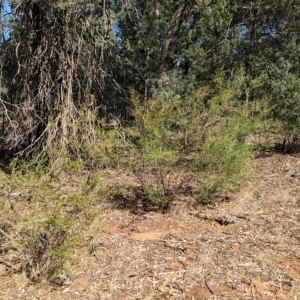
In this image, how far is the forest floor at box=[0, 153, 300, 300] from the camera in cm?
299

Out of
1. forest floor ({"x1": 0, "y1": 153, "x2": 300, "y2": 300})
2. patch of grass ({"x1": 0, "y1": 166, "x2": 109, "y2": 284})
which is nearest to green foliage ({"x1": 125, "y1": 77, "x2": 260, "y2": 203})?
forest floor ({"x1": 0, "y1": 153, "x2": 300, "y2": 300})

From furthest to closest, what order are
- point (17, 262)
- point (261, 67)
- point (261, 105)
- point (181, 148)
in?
point (261, 67), point (261, 105), point (181, 148), point (17, 262)

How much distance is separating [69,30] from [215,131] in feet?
8.95

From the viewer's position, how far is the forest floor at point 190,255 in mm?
2994

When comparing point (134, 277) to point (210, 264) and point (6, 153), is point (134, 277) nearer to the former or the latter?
point (210, 264)

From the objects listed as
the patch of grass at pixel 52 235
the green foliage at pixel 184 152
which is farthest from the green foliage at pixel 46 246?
the green foliage at pixel 184 152

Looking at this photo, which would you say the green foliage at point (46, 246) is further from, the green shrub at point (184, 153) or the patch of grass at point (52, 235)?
the green shrub at point (184, 153)

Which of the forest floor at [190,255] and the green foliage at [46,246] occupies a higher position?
the green foliage at [46,246]

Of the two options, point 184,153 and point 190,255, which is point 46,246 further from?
point 184,153

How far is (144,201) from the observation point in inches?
196

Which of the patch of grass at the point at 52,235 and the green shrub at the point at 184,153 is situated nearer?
the patch of grass at the point at 52,235

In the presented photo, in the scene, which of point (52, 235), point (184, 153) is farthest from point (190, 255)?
point (184, 153)

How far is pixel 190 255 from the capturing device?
11.7 feet

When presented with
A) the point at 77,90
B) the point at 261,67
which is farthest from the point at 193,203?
the point at 261,67
